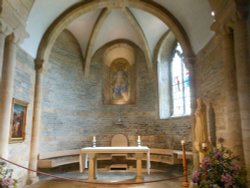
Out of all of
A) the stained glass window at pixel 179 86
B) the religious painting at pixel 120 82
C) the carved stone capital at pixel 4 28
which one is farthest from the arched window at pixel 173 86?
the carved stone capital at pixel 4 28

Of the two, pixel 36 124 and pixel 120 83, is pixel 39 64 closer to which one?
pixel 36 124

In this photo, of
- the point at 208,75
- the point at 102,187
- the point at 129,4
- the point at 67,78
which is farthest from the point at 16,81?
the point at 208,75

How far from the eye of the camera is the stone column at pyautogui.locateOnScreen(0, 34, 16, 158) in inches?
220

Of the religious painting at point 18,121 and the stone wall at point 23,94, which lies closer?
the religious painting at point 18,121

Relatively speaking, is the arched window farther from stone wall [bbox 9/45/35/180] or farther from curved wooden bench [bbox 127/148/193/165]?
stone wall [bbox 9/45/35/180]

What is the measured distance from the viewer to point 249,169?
4.15 meters

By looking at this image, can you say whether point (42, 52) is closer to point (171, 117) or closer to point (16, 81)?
point (16, 81)

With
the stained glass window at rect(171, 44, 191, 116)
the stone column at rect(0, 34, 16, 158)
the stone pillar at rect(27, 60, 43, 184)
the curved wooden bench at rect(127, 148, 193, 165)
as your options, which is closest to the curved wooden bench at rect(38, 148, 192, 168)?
the curved wooden bench at rect(127, 148, 193, 165)

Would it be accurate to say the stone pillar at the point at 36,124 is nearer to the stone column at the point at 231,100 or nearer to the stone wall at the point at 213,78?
the stone wall at the point at 213,78

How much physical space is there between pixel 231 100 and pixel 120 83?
711 centimetres

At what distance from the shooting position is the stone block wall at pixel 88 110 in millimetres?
9242

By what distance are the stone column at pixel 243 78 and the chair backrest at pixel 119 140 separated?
6643 millimetres

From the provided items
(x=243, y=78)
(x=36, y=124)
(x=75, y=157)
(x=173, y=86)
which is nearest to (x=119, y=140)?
(x=75, y=157)

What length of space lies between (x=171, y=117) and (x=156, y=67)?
8.36 ft
